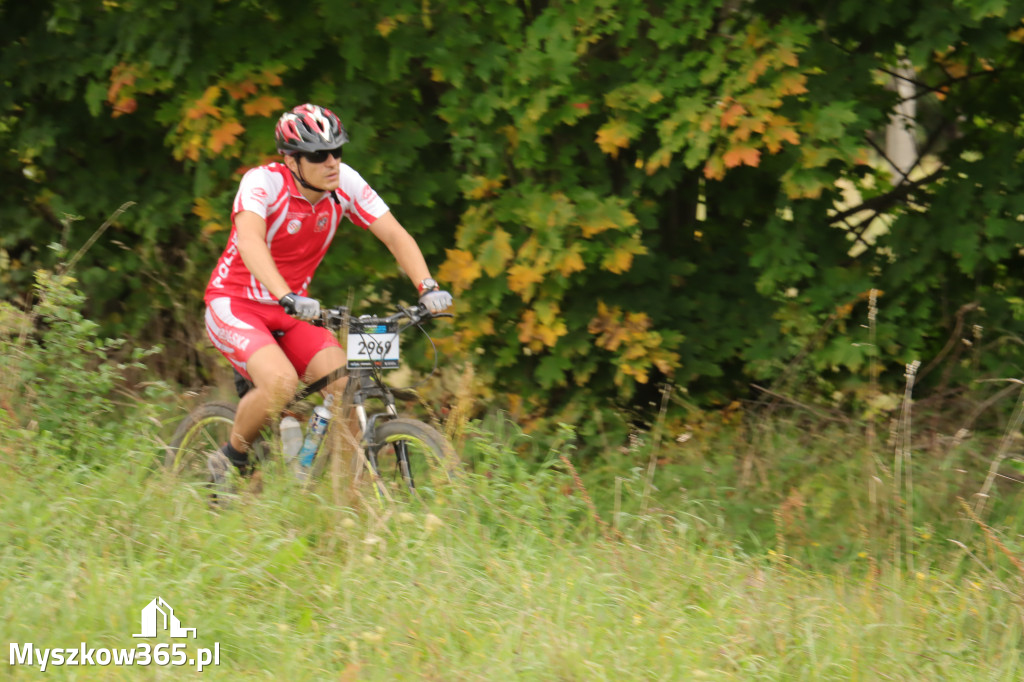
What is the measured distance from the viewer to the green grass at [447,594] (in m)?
3.82

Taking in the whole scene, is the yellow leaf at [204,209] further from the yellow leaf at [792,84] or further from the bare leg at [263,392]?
the yellow leaf at [792,84]

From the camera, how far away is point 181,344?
7.99 metres

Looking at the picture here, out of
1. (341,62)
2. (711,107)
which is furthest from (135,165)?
(711,107)

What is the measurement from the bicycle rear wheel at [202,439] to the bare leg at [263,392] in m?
0.18

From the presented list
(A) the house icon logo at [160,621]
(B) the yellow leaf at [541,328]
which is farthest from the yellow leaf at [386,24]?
(A) the house icon logo at [160,621]

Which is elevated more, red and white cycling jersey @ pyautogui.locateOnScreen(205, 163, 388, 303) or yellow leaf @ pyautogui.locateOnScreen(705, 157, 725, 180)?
yellow leaf @ pyautogui.locateOnScreen(705, 157, 725, 180)

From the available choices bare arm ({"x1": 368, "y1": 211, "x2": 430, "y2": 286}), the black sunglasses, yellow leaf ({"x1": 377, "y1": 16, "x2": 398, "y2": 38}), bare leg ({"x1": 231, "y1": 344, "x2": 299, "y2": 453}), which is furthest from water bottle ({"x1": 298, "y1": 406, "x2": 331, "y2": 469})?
yellow leaf ({"x1": 377, "y1": 16, "x2": 398, "y2": 38})

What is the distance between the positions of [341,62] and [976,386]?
4.34 metres

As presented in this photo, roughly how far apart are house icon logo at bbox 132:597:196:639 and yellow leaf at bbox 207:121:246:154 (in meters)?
3.23

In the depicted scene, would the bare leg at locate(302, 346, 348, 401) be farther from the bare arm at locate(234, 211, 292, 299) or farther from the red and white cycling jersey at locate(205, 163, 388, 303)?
the bare arm at locate(234, 211, 292, 299)

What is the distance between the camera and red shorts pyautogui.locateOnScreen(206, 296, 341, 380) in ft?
17.4

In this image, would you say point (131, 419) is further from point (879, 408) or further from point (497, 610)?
point (879, 408)

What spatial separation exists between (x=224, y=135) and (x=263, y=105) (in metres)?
0.29

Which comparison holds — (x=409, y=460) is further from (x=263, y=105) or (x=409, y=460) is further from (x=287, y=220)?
(x=263, y=105)
